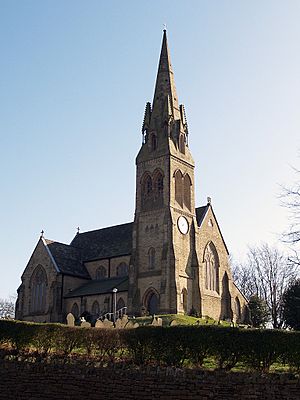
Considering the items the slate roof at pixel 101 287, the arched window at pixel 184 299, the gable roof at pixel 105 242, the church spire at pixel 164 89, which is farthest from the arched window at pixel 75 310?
the church spire at pixel 164 89

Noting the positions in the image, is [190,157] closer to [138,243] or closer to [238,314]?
[138,243]

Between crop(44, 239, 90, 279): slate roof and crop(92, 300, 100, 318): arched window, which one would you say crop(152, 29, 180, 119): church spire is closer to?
crop(44, 239, 90, 279): slate roof

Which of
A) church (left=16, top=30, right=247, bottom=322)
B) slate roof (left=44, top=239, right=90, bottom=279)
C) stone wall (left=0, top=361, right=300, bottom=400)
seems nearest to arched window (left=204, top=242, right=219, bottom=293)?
church (left=16, top=30, right=247, bottom=322)

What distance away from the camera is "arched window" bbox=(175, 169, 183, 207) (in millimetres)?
53250

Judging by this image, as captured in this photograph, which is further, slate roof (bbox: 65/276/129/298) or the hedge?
slate roof (bbox: 65/276/129/298)

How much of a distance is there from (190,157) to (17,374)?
38.5m

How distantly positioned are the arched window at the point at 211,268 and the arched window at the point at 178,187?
6.01 meters

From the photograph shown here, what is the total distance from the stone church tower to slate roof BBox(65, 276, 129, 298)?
2.37 m

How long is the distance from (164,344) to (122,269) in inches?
1491

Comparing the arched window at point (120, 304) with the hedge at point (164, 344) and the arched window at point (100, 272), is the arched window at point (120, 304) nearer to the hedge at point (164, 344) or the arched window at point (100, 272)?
the arched window at point (100, 272)

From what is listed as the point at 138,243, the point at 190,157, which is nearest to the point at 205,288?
the point at 138,243

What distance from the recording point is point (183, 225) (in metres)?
52.0

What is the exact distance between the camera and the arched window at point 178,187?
5325cm

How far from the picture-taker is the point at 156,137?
181 ft
